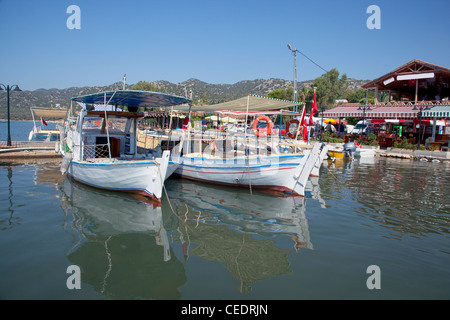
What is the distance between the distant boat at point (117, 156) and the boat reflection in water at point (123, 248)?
2.18 ft

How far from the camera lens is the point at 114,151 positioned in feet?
41.4

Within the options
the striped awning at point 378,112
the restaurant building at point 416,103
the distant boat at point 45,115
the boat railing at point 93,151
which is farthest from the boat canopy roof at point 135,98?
the striped awning at point 378,112

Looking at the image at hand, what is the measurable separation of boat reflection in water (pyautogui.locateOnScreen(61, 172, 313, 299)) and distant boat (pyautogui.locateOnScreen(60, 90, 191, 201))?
0.59m

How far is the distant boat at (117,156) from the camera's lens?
962cm

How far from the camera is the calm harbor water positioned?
5148 millimetres

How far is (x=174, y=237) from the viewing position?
7277mm

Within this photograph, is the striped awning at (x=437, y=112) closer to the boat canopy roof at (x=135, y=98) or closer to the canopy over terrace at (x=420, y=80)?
the canopy over terrace at (x=420, y=80)

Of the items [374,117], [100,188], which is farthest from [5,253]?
[374,117]

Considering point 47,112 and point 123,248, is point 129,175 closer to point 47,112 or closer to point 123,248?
point 123,248

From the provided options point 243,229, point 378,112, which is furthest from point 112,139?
point 378,112

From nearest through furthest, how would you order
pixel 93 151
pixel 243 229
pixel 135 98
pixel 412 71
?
pixel 243 229 → pixel 135 98 → pixel 93 151 → pixel 412 71

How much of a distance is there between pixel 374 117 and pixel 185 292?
3063 centimetres

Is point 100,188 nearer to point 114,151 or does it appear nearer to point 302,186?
point 114,151

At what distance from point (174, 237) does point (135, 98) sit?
6.62m
